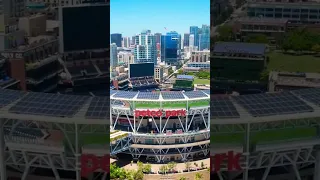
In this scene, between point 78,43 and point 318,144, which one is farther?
point 78,43

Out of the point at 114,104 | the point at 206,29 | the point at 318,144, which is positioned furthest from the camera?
the point at 114,104

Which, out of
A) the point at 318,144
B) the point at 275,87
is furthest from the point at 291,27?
the point at 318,144

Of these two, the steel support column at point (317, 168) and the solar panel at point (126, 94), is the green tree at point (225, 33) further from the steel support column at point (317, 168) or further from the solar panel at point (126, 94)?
the solar panel at point (126, 94)

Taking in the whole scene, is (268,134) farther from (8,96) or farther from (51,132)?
(8,96)

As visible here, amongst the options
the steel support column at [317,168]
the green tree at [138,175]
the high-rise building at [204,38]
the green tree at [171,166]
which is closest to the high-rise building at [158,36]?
the high-rise building at [204,38]

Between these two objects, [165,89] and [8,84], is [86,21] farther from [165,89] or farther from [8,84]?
[165,89]

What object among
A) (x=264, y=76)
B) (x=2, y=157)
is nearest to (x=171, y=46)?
(x=264, y=76)

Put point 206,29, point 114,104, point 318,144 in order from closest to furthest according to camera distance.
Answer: point 318,144, point 206,29, point 114,104
